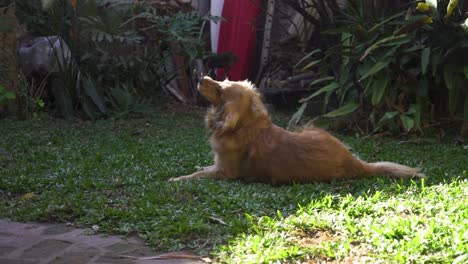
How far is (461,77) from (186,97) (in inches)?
214

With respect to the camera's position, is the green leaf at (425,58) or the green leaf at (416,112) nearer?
the green leaf at (425,58)

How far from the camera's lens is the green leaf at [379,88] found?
7.66m

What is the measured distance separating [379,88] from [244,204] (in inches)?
146

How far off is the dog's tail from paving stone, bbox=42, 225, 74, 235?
7.84 feet

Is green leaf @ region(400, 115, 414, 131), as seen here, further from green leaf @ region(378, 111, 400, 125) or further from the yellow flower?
the yellow flower

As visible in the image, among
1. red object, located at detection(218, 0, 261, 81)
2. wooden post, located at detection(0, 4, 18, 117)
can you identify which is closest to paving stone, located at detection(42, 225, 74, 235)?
wooden post, located at detection(0, 4, 18, 117)

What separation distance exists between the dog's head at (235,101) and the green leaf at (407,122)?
90.5 inches

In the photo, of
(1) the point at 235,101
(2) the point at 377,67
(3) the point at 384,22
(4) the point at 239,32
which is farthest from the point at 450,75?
(4) the point at 239,32

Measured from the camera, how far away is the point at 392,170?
5.36m

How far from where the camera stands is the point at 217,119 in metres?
5.57

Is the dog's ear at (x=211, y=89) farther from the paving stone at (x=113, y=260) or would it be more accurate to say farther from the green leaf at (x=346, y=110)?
the green leaf at (x=346, y=110)

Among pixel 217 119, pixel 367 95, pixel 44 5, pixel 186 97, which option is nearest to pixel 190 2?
pixel 186 97

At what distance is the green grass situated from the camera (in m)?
3.47

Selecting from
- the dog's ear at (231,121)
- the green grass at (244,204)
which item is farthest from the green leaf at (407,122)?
the dog's ear at (231,121)
